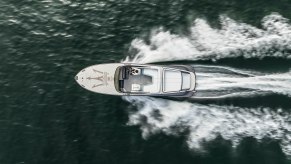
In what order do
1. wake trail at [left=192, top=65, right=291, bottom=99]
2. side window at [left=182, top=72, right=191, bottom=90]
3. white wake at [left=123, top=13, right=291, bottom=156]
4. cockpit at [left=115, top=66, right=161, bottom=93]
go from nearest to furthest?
white wake at [left=123, top=13, right=291, bottom=156] < wake trail at [left=192, top=65, right=291, bottom=99] < side window at [left=182, top=72, right=191, bottom=90] < cockpit at [left=115, top=66, right=161, bottom=93]

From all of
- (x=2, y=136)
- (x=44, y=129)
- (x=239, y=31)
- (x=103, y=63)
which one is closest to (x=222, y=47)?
(x=239, y=31)


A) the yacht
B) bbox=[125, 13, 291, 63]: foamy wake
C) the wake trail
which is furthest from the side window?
bbox=[125, 13, 291, 63]: foamy wake

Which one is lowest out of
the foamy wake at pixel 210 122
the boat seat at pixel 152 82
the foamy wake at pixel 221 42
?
the foamy wake at pixel 210 122

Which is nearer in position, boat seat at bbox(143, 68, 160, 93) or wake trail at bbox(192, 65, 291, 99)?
wake trail at bbox(192, 65, 291, 99)

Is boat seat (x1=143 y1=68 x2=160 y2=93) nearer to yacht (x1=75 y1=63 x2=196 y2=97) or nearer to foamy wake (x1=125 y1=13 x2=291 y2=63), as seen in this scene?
yacht (x1=75 y1=63 x2=196 y2=97)

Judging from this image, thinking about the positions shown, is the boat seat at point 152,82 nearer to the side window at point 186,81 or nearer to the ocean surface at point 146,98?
the ocean surface at point 146,98

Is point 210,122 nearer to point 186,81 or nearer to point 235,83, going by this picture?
point 186,81

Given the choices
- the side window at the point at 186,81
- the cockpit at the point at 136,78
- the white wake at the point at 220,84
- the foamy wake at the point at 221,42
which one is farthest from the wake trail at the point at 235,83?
the cockpit at the point at 136,78
